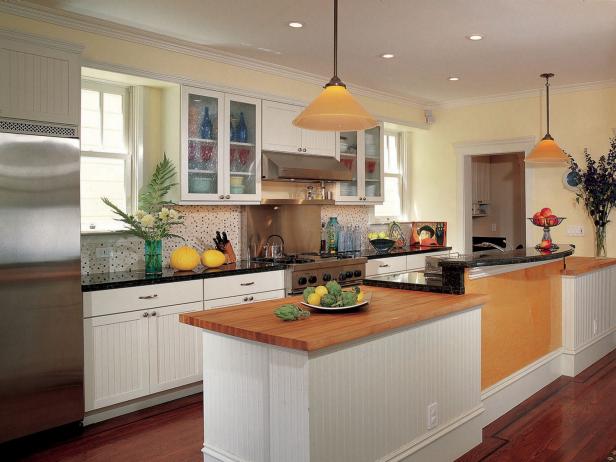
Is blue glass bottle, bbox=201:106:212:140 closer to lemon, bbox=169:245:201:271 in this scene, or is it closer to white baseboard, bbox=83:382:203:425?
lemon, bbox=169:245:201:271

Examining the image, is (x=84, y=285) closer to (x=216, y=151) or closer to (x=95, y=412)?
(x=95, y=412)

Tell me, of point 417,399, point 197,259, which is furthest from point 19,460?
point 417,399

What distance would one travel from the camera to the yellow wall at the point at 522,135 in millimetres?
5945

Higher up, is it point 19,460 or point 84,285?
point 84,285

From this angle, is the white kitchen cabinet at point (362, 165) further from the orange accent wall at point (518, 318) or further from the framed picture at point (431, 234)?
the orange accent wall at point (518, 318)

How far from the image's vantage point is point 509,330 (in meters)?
3.84

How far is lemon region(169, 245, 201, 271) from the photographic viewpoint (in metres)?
4.26

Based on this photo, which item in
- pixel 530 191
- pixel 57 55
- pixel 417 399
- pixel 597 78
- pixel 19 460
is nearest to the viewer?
pixel 417 399

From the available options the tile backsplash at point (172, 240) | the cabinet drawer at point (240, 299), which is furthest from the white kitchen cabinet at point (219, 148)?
the cabinet drawer at point (240, 299)

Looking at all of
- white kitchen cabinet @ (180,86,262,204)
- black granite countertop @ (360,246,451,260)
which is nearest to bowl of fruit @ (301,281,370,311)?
white kitchen cabinet @ (180,86,262,204)

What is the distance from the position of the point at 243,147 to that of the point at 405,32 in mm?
1612

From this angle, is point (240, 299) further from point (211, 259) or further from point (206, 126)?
point (206, 126)

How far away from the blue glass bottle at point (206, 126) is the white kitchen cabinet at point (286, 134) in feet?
1.86

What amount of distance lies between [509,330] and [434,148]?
12.4 feet
